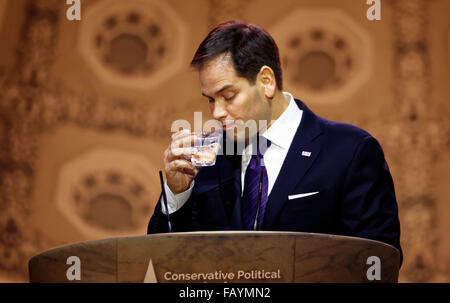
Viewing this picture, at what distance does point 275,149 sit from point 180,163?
0.35 meters

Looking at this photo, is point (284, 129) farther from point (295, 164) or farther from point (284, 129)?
point (295, 164)

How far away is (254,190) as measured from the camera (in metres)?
1.93

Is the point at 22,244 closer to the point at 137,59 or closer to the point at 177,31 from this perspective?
the point at 137,59

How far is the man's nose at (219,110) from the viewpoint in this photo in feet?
6.45

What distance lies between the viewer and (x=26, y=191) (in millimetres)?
3320

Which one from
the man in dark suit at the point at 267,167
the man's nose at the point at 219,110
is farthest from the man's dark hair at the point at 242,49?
the man's nose at the point at 219,110

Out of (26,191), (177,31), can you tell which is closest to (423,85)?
(177,31)

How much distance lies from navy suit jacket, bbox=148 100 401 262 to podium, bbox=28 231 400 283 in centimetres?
55

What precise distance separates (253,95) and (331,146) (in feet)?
1.10

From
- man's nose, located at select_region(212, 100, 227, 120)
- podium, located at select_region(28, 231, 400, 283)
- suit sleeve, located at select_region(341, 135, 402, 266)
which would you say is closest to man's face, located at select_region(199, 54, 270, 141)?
man's nose, located at select_region(212, 100, 227, 120)

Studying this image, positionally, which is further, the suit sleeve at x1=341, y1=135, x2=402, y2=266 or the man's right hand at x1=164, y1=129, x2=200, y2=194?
the man's right hand at x1=164, y1=129, x2=200, y2=194

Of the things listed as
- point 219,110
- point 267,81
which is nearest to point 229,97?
point 219,110

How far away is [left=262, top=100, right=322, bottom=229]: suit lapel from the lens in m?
1.84

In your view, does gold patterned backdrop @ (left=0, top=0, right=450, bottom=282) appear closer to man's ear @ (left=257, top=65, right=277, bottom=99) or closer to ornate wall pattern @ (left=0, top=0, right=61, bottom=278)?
ornate wall pattern @ (left=0, top=0, right=61, bottom=278)
